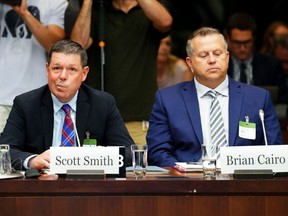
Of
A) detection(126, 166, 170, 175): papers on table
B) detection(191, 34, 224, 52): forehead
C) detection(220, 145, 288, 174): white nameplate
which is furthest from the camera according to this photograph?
detection(191, 34, 224, 52): forehead

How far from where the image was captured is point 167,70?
838cm

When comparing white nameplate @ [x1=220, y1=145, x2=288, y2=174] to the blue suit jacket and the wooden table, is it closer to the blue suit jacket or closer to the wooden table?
the wooden table

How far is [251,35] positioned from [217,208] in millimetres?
3798

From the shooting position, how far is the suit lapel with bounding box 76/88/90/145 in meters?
5.39

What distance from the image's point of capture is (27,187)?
4348 mm

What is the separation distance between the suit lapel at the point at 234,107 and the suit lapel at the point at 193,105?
194 mm

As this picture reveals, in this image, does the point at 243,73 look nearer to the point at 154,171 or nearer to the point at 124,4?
the point at 124,4

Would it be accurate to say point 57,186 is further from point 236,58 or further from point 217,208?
point 236,58

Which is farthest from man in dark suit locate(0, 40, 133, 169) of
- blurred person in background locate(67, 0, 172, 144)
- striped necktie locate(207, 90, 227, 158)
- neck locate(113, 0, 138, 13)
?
neck locate(113, 0, 138, 13)

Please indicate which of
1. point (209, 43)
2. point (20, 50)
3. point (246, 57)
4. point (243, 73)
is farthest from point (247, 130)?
point (246, 57)

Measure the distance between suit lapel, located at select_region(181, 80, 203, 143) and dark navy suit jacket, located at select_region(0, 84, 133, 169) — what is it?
0.42 m

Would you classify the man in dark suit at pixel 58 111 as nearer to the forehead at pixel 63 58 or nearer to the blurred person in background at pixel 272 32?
the forehead at pixel 63 58

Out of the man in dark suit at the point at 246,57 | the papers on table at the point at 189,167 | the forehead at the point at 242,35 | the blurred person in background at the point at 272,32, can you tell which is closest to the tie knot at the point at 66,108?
the papers on table at the point at 189,167

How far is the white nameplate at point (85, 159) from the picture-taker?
4406mm
